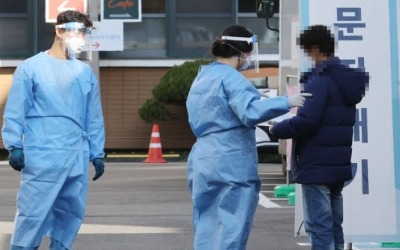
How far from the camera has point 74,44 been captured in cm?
830

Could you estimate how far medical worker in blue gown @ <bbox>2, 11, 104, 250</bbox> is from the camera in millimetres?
8055

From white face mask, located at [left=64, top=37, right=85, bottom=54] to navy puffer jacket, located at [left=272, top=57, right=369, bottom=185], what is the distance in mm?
1408

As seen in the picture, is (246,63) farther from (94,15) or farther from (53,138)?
(94,15)

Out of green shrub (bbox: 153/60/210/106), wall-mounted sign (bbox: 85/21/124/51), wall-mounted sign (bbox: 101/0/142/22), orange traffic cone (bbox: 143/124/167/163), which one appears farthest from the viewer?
green shrub (bbox: 153/60/210/106)

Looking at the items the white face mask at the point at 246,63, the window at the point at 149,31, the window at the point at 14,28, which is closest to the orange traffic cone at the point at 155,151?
the window at the point at 149,31

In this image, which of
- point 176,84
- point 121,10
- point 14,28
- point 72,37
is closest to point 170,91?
point 176,84

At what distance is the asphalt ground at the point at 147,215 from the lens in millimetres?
11250

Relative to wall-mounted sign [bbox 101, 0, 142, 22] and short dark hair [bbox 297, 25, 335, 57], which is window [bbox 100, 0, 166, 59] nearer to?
wall-mounted sign [bbox 101, 0, 142, 22]

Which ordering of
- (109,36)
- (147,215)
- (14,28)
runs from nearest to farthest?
(147,215)
(109,36)
(14,28)

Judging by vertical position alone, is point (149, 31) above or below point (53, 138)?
above

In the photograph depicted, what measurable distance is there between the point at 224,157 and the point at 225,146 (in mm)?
70

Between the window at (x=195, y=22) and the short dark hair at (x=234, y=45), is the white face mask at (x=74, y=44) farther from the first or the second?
the window at (x=195, y=22)

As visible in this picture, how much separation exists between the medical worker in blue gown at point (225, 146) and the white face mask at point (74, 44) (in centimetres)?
83

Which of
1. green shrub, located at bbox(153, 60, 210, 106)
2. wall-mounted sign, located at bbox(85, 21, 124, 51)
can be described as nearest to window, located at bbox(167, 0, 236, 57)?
green shrub, located at bbox(153, 60, 210, 106)
